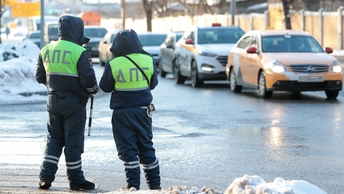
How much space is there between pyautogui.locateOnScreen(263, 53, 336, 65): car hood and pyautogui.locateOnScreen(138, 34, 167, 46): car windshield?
45.3 ft

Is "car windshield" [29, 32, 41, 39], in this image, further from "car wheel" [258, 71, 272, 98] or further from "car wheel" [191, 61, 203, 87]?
"car wheel" [258, 71, 272, 98]

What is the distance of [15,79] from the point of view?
19.2 m

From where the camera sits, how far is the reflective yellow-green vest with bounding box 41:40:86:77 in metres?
8.42

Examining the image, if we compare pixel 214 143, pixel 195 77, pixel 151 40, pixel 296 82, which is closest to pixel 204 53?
pixel 195 77

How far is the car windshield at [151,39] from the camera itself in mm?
32344

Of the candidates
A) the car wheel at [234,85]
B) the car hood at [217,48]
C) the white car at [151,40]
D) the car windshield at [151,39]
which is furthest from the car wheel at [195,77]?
the car windshield at [151,39]

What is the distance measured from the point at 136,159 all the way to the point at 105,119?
275 inches

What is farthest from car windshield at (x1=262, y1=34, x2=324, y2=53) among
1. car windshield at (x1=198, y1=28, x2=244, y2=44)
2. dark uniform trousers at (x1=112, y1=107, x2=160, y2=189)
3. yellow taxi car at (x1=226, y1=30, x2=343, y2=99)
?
dark uniform trousers at (x1=112, y1=107, x2=160, y2=189)

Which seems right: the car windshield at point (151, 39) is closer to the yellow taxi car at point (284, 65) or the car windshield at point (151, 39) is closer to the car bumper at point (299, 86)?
the yellow taxi car at point (284, 65)

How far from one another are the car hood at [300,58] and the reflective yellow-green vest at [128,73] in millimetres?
10278

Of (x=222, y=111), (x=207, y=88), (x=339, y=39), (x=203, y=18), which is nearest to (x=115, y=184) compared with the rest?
(x=222, y=111)

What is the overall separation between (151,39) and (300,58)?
14.8m

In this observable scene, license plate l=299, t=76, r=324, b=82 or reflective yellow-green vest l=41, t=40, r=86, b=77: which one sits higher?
reflective yellow-green vest l=41, t=40, r=86, b=77

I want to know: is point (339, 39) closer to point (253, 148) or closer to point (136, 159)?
point (253, 148)
